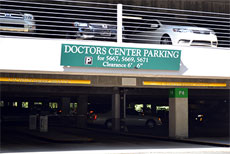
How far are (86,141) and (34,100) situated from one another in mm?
25853

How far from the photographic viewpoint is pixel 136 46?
53.5 feet

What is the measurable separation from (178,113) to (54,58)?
36.1 ft

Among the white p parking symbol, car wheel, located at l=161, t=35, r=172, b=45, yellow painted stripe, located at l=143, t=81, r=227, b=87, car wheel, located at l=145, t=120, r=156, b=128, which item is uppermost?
car wheel, located at l=161, t=35, r=172, b=45

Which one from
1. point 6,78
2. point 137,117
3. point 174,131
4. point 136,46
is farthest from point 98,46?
point 137,117

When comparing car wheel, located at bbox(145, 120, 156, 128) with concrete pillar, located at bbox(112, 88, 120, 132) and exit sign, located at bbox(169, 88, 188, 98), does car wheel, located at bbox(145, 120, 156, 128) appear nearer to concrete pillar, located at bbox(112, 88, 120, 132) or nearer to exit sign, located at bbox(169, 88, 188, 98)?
concrete pillar, located at bbox(112, 88, 120, 132)

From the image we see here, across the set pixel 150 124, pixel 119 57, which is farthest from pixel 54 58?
pixel 150 124

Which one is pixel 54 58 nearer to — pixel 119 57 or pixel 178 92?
pixel 119 57

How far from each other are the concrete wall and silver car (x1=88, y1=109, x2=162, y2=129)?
18185 millimetres

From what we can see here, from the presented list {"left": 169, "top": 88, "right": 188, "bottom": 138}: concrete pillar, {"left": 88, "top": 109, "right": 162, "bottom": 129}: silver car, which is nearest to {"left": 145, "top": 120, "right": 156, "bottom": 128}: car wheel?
{"left": 88, "top": 109, "right": 162, "bottom": 129}: silver car

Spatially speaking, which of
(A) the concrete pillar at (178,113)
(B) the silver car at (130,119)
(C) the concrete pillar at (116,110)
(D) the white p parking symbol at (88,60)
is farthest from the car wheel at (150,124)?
(D) the white p parking symbol at (88,60)

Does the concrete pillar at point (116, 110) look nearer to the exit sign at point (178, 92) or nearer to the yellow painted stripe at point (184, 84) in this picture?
the exit sign at point (178, 92)

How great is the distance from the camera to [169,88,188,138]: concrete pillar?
24.3 m

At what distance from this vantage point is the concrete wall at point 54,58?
1480cm

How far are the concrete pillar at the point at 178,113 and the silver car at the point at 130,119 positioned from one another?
10.8 metres
